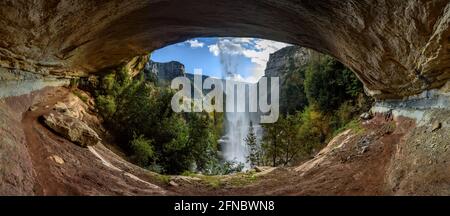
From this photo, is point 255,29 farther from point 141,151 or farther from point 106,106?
point 106,106

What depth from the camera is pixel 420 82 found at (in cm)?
508

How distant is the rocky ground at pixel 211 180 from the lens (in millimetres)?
4090

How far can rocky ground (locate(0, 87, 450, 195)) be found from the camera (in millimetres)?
4090

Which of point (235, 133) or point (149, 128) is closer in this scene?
point (149, 128)

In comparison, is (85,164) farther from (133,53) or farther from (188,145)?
(188,145)

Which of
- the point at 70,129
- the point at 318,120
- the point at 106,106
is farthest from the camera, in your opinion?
the point at 318,120

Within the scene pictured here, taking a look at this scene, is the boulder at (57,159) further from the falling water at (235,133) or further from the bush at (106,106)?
the falling water at (235,133)

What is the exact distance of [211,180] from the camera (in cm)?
846

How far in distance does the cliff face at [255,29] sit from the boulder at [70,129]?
115 cm

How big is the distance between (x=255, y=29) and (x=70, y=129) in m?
5.27

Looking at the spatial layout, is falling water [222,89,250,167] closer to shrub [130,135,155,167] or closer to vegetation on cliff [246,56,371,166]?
vegetation on cliff [246,56,371,166]

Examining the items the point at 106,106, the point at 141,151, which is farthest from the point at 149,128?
the point at 106,106

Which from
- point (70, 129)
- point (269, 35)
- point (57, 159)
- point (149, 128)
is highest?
point (269, 35)
